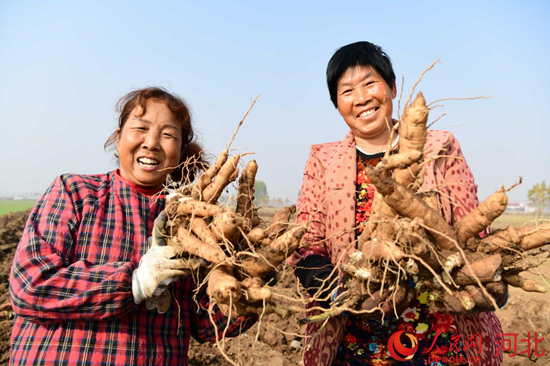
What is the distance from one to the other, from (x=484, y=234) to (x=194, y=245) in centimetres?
147

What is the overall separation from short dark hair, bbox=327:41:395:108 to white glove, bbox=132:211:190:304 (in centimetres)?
136

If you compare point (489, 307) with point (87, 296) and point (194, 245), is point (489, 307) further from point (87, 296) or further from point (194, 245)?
point (87, 296)

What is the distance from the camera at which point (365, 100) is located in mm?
2053

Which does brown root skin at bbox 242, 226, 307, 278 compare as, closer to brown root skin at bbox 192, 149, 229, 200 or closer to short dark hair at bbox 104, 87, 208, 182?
brown root skin at bbox 192, 149, 229, 200

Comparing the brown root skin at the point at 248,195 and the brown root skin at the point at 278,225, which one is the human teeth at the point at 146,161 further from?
the brown root skin at the point at 278,225

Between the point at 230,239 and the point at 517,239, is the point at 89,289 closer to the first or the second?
the point at 230,239

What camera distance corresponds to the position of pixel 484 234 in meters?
1.88

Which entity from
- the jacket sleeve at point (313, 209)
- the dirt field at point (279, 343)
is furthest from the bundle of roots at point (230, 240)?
the dirt field at point (279, 343)

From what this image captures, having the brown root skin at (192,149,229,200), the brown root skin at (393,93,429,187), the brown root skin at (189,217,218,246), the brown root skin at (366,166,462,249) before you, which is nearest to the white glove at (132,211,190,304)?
the brown root skin at (189,217,218,246)

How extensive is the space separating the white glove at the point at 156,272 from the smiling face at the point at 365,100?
1.24 m

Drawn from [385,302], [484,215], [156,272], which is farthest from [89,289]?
[484,215]

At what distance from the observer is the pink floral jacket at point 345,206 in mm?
1906

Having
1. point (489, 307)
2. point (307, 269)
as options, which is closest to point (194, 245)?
point (307, 269)

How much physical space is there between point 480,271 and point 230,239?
112 centimetres
